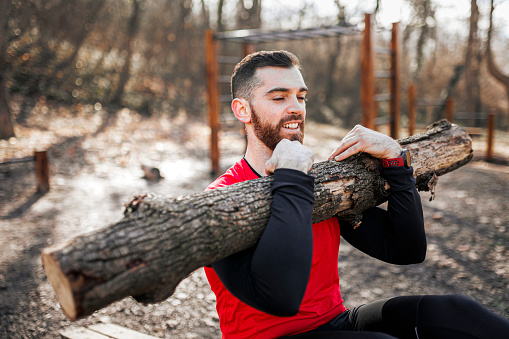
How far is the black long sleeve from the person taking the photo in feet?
4.17

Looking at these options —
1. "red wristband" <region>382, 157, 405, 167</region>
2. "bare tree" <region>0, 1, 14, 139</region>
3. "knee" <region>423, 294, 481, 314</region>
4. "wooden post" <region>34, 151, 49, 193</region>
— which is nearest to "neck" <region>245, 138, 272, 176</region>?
"red wristband" <region>382, 157, 405, 167</region>

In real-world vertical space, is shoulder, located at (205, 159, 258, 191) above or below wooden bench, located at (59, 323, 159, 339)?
above

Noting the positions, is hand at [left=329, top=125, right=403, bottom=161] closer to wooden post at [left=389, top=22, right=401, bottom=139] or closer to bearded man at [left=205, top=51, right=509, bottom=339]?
bearded man at [left=205, top=51, right=509, bottom=339]

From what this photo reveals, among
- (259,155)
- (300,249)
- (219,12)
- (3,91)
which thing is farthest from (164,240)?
(219,12)

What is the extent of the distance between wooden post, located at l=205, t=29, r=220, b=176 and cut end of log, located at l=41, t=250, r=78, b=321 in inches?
232

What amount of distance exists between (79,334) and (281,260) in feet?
6.09

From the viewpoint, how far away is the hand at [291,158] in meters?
1.48

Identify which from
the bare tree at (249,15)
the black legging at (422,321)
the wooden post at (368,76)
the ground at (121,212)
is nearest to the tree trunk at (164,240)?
the black legging at (422,321)

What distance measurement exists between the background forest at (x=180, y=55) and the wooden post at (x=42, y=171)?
2712mm

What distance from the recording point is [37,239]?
13.6 ft

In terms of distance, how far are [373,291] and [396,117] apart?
3.83 metres

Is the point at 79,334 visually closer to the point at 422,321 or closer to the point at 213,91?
the point at 422,321

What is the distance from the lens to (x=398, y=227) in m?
1.72

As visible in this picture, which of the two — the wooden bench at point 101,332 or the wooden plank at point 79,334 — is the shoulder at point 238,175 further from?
the wooden plank at point 79,334
